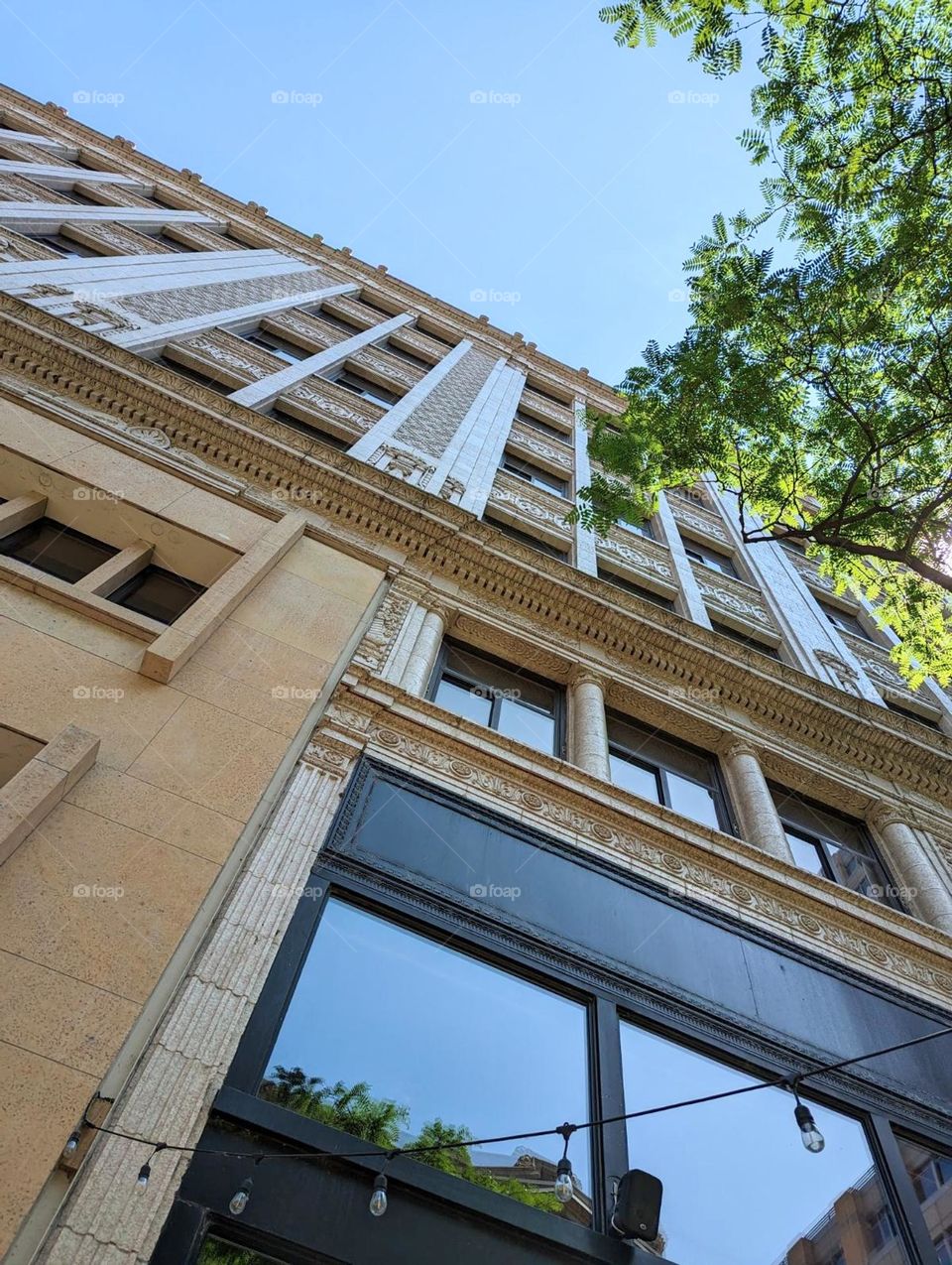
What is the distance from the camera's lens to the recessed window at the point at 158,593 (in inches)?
362

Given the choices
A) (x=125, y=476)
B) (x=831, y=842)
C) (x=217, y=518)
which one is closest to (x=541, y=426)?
(x=831, y=842)

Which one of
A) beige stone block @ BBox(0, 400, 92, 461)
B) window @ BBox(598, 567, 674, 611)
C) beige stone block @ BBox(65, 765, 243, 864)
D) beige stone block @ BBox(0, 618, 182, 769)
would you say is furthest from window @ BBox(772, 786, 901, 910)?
beige stone block @ BBox(0, 400, 92, 461)

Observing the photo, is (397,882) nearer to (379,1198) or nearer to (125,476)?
(379,1198)

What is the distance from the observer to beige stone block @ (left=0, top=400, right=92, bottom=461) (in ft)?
31.5

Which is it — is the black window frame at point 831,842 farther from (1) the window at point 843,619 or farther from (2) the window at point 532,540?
(1) the window at point 843,619

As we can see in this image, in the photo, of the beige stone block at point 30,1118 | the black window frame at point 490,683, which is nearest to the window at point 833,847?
the black window frame at point 490,683

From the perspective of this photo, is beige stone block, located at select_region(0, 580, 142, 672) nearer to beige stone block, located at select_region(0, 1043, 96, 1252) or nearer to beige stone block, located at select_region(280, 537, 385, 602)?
beige stone block, located at select_region(280, 537, 385, 602)

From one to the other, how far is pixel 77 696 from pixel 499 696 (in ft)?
19.9

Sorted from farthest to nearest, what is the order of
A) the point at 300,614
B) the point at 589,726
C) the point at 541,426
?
the point at 541,426 → the point at 589,726 → the point at 300,614

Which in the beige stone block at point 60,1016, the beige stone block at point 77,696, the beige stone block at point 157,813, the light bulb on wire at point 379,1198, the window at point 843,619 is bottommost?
the light bulb on wire at point 379,1198

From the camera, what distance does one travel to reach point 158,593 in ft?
31.3

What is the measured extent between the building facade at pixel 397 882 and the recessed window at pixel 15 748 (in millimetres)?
22

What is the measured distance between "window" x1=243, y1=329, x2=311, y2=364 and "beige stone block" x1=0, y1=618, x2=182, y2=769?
16.8 meters

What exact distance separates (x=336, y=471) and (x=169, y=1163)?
31.0ft
